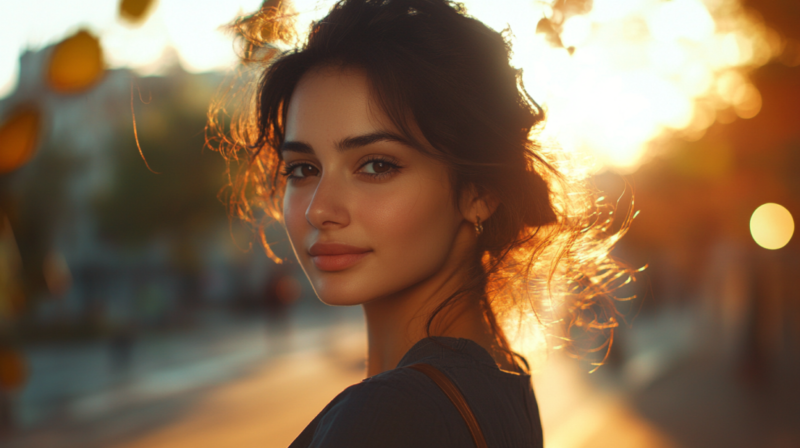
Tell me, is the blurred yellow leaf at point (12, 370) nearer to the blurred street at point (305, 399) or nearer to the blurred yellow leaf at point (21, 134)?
the blurred yellow leaf at point (21, 134)

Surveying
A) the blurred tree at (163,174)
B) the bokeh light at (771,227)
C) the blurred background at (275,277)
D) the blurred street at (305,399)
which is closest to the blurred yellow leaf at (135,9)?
the blurred background at (275,277)

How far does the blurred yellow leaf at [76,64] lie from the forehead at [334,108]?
3.63 feet

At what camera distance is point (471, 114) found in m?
1.70

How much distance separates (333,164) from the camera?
1.66 m

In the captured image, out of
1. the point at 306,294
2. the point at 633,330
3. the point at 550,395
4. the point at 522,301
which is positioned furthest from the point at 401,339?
the point at 306,294

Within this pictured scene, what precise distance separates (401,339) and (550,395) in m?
10.2

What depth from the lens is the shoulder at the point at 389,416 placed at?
117 cm

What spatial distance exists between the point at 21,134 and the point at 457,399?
0.97 metres

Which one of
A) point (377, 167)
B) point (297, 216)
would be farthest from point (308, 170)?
point (377, 167)

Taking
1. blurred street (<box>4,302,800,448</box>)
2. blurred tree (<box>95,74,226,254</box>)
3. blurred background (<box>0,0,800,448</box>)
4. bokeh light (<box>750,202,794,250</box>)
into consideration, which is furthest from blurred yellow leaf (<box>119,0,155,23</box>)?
blurred tree (<box>95,74,226,254</box>)

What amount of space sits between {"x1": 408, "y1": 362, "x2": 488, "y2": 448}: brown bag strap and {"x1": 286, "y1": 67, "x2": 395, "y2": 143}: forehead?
2.11 ft

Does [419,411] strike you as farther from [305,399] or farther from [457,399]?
[305,399]

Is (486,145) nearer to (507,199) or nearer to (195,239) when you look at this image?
(507,199)

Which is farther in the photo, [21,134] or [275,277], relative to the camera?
[275,277]
